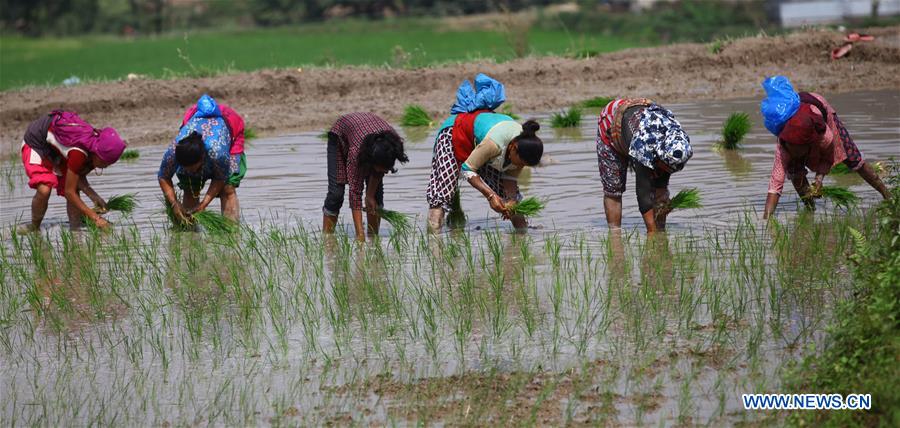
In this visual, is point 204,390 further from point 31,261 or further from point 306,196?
point 306,196

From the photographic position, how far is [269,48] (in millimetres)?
26344

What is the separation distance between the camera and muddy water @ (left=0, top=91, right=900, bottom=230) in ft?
27.8

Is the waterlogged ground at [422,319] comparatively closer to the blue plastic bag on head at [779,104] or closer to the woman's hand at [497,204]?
the woman's hand at [497,204]

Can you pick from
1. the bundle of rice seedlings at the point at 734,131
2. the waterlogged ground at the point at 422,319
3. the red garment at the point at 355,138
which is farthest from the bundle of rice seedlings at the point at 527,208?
the bundle of rice seedlings at the point at 734,131

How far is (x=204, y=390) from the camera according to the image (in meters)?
5.02

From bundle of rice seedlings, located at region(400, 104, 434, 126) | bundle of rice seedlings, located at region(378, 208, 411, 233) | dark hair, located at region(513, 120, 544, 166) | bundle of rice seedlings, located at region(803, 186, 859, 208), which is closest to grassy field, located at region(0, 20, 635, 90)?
bundle of rice seedlings, located at region(400, 104, 434, 126)

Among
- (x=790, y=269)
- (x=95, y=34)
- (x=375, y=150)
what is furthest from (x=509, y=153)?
(x=95, y=34)

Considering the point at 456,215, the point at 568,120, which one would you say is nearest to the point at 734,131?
the point at 568,120

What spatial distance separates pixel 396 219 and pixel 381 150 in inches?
28.8

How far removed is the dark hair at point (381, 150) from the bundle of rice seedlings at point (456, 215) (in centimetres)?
95

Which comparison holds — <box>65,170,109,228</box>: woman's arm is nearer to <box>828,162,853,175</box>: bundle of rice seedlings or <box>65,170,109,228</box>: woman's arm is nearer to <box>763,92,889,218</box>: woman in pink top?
<box>763,92,889,218</box>: woman in pink top

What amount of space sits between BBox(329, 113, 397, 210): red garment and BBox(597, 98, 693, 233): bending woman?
1388 millimetres

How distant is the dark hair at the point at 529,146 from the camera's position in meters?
7.08

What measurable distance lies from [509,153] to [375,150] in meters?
0.83
